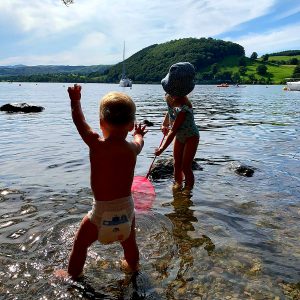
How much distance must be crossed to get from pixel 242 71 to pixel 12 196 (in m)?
183

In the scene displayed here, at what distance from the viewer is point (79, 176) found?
9141mm

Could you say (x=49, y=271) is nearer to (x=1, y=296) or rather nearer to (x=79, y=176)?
(x=1, y=296)

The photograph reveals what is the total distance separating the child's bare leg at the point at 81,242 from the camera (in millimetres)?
3924

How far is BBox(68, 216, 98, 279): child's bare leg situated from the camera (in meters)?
3.92

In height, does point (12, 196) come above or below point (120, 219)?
below

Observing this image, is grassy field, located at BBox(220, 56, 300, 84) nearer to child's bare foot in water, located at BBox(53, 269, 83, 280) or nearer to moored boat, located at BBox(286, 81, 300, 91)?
moored boat, located at BBox(286, 81, 300, 91)

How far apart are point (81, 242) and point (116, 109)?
147cm

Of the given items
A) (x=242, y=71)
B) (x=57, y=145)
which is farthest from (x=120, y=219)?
(x=242, y=71)

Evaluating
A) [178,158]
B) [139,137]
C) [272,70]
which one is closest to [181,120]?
[178,158]

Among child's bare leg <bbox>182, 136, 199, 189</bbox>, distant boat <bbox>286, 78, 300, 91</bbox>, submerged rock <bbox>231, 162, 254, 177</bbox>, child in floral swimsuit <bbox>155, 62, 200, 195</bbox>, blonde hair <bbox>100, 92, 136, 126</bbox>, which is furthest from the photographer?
distant boat <bbox>286, 78, 300, 91</bbox>

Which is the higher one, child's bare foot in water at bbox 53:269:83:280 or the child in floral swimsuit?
the child in floral swimsuit

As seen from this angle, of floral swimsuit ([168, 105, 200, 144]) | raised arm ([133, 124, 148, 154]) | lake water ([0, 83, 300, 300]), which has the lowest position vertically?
lake water ([0, 83, 300, 300])

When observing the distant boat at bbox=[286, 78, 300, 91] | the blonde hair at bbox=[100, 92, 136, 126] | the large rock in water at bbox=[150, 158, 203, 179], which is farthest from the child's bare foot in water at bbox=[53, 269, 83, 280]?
the distant boat at bbox=[286, 78, 300, 91]

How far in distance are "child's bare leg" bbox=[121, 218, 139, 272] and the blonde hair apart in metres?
1.18
